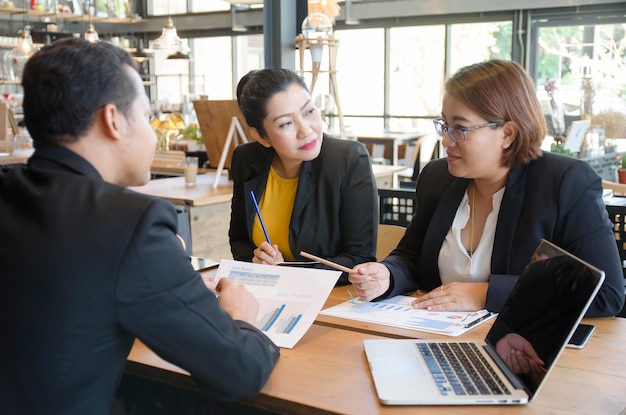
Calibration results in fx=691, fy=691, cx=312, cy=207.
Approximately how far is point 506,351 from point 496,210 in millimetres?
658

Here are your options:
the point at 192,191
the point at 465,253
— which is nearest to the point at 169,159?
the point at 192,191

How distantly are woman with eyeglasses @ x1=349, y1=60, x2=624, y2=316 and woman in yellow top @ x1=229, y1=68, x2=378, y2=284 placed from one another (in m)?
0.28

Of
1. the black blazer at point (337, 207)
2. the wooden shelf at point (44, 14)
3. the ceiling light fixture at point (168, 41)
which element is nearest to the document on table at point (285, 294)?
the black blazer at point (337, 207)

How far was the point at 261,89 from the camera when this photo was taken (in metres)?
2.29

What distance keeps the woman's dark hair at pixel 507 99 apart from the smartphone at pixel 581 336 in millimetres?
494

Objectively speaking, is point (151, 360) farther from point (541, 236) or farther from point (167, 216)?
point (541, 236)

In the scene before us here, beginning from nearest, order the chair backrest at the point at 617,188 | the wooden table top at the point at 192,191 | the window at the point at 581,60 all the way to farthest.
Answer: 1. the chair backrest at the point at 617,188
2. the wooden table top at the point at 192,191
3. the window at the point at 581,60

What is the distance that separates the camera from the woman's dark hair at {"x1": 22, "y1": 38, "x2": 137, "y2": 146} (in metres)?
1.13

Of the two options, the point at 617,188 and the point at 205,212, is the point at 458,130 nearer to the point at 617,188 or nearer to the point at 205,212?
the point at 617,188

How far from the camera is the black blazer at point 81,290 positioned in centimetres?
104

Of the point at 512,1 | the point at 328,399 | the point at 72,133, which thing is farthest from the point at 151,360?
the point at 512,1

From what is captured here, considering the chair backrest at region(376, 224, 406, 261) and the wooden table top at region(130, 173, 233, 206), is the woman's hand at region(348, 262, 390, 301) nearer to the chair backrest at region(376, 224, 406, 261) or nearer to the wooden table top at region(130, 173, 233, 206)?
the chair backrest at region(376, 224, 406, 261)

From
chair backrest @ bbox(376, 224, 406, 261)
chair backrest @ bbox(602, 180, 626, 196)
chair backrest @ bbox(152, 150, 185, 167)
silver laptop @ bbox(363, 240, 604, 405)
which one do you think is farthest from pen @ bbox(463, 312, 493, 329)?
chair backrest @ bbox(152, 150, 185, 167)

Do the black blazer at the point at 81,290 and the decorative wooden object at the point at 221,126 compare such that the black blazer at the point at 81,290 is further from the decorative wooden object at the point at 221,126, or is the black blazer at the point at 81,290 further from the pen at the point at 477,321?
the decorative wooden object at the point at 221,126
